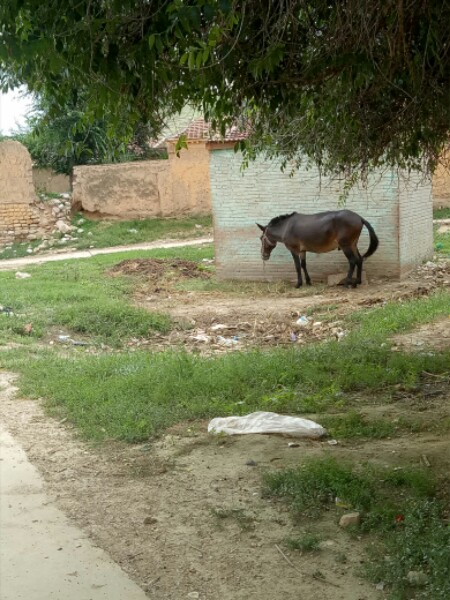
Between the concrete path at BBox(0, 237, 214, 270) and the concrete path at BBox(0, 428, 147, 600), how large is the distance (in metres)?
15.2

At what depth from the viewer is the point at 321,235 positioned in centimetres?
1602

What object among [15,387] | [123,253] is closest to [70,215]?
[123,253]

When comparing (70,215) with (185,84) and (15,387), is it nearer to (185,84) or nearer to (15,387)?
(15,387)

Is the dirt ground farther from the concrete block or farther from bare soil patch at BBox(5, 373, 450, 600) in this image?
the concrete block

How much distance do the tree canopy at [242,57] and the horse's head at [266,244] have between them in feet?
31.4

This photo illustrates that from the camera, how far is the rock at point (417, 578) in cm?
415

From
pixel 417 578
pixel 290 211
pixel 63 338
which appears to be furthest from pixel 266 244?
pixel 417 578

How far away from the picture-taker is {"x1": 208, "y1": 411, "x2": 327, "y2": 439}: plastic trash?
6.66m

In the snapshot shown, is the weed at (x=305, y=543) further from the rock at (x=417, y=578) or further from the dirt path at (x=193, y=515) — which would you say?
the rock at (x=417, y=578)

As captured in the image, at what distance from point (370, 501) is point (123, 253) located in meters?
Result: 16.7

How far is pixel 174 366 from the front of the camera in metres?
8.82

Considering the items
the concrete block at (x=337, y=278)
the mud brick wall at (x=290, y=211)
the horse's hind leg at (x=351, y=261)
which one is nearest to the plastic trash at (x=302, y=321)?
the horse's hind leg at (x=351, y=261)

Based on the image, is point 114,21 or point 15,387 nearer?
point 114,21

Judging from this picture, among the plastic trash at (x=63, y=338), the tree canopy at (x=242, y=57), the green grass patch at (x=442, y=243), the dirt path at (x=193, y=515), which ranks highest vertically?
the tree canopy at (x=242, y=57)
